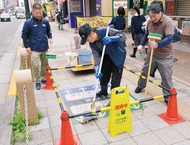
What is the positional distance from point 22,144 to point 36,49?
253 centimetres

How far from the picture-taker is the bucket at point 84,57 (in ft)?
19.8

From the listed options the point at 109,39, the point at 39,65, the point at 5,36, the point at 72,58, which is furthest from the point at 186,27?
the point at 5,36

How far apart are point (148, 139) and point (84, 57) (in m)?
3.43

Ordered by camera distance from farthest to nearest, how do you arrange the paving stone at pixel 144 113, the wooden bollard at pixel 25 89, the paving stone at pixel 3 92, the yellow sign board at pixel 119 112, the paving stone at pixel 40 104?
1. the paving stone at pixel 3 92
2. the paving stone at pixel 40 104
3. the paving stone at pixel 144 113
4. the wooden bollard at pixel 25 89
5. the yellow sign board at pixel 119 112

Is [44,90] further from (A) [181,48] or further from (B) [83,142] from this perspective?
(A) [181,48]

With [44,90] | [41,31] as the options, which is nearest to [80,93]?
[44,90]

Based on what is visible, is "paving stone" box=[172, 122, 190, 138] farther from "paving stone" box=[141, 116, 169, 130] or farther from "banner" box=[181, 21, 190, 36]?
"banner" box=[181, 21, 190, 36]

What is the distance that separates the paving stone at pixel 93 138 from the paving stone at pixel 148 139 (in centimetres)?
48

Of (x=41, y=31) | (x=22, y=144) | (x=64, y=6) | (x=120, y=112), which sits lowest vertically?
(x=22, y=144)

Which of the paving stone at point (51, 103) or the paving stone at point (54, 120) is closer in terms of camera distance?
the paving stone at point (54, 120)

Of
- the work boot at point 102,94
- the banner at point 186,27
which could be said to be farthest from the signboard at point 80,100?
the banner at point 186,27

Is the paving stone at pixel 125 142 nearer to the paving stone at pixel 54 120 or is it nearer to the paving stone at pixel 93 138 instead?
the paving stone at pixel 93 138

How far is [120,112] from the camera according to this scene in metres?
3.13

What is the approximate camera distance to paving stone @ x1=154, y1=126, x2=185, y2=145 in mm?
3125
